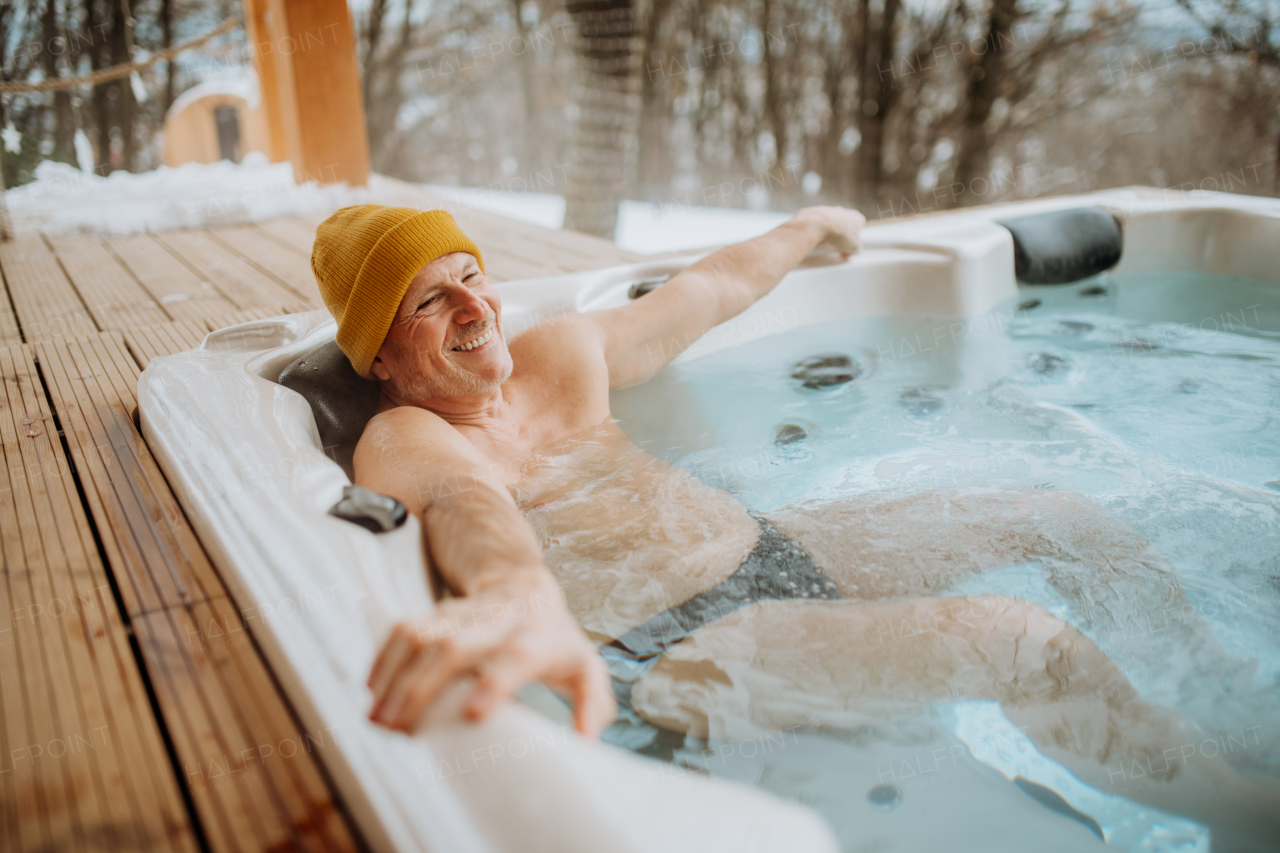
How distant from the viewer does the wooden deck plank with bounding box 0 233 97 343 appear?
203 cm

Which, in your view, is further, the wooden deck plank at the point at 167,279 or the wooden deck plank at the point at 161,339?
the wooden deck plank at the point at 167,279

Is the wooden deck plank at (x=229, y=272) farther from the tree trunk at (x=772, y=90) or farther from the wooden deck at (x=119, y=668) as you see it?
the tree trunk at (x=772, y=90)

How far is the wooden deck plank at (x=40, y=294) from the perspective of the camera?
2.03 meters

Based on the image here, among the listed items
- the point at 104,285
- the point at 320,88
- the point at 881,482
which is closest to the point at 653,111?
the point at 320,88

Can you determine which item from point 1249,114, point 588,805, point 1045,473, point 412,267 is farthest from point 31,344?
point 1249,114

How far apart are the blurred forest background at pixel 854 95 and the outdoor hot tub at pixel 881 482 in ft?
6.41

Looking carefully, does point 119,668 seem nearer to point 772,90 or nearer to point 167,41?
point 772,90

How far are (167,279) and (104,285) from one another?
164mm

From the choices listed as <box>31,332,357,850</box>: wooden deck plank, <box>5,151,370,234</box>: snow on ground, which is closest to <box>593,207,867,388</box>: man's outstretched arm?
<box>31,332,357,850</box>: wooden deck plank

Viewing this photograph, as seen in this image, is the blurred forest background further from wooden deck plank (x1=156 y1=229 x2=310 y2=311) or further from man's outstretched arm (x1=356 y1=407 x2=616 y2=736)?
man's outstretched arm (x1=356 y1=407 x2=616 y2=736)

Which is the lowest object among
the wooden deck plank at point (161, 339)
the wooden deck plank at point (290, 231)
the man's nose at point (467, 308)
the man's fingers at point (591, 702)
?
the man's fingers at point (591, 702)

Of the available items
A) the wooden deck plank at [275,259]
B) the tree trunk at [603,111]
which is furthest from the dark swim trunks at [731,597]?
the tree trunk at [603,111]

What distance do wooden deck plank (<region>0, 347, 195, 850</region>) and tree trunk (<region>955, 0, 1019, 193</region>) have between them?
5.16m

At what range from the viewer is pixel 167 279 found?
251 cm
